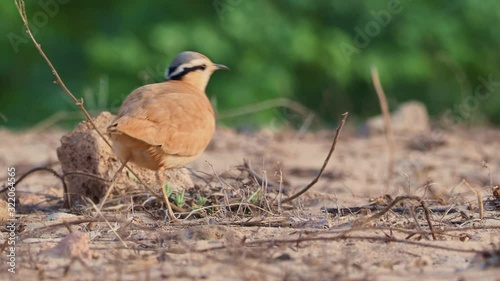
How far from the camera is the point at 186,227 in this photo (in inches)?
202

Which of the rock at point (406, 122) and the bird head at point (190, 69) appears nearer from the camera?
the bird head at point (190, 69)

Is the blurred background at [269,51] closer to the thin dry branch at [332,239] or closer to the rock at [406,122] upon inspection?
the rock at [406,122]

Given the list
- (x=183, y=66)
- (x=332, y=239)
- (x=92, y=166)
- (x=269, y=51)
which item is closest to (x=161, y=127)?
(x=92, y=166)

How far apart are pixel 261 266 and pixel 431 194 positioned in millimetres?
3172

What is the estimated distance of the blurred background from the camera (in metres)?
15.0

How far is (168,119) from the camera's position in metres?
5.64

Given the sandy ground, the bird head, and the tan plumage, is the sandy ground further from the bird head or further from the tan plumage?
the bird head

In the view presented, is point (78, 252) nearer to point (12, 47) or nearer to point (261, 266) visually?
point (261, 266)

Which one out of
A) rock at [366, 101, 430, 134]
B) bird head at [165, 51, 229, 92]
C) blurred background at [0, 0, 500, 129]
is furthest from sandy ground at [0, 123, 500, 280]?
blurred background at [0, 0, 500, 129]

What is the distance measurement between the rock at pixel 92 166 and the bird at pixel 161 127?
40 cm

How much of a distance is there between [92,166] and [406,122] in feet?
18.9

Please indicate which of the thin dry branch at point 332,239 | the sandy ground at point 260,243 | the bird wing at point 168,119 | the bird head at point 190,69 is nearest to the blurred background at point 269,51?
the sandy ground at point 260,243

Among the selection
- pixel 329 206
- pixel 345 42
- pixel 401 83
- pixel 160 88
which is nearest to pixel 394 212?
pixel 329 206

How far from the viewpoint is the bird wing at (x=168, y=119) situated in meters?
5.42
